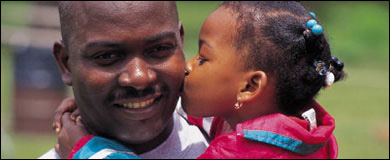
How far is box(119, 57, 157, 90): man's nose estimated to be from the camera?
7.22ft

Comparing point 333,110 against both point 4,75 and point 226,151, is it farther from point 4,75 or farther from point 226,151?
point 226,151

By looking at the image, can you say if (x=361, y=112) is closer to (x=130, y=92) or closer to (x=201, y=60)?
A: (x=201, y=60)

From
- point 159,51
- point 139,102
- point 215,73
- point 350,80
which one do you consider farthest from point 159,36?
point 350,80

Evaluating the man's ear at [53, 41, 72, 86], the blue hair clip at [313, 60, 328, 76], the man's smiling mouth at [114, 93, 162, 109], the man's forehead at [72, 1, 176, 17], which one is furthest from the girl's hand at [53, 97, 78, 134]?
the blue hair clip at [313, 60, 328, 76]

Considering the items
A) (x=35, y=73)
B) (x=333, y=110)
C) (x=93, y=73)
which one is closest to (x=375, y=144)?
(x=333, y=110)

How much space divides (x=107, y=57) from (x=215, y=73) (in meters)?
0.67

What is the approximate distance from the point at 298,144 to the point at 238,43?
61 cm

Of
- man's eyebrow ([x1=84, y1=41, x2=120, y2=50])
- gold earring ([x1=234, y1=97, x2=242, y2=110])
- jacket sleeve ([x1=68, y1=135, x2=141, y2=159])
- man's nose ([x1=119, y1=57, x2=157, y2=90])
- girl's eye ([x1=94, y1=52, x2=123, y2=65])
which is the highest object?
man's eyebrow ([x1=84, y1=41, x2=120, y2=50])

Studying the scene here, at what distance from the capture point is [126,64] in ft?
7.31

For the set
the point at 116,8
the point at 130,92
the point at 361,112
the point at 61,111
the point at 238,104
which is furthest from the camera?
the point at 361,112

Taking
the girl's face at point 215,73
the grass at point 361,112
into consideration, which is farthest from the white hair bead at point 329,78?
the grass at point 361,112

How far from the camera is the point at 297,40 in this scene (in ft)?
8.60

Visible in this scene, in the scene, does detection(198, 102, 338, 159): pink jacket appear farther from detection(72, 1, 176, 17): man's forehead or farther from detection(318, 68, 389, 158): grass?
detection(318, 68, 389, 158): grass

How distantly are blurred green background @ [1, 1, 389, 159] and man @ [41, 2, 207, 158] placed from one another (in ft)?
6.26
